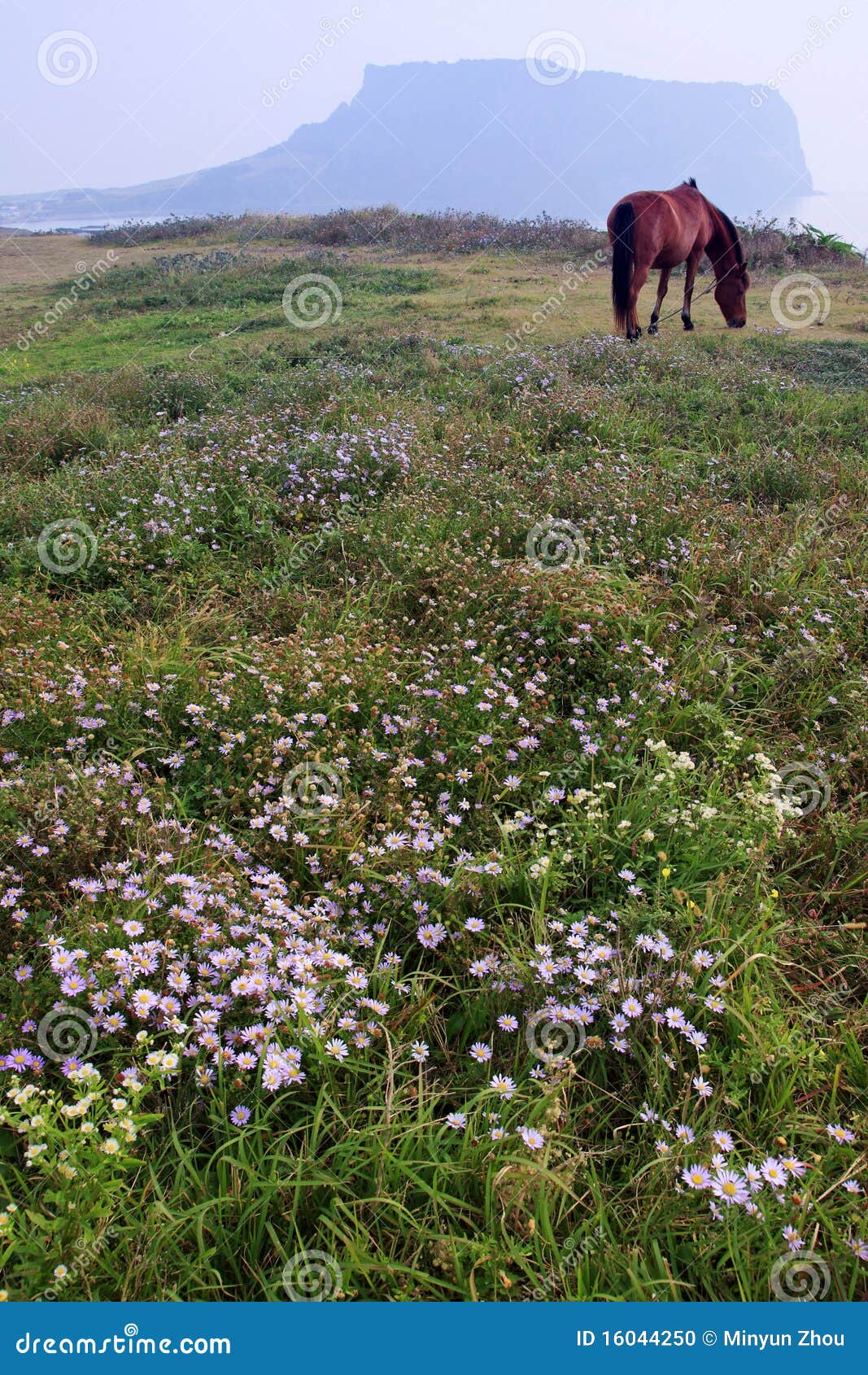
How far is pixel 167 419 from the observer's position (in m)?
7.93

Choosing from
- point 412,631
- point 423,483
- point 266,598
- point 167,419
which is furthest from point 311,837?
point 167,419

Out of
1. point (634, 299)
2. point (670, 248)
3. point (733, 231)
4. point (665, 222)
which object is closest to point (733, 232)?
point (733, 231)

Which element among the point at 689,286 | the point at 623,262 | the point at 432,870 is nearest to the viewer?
the point at 432,870

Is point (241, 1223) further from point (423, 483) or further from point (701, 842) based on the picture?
point (423, 483)

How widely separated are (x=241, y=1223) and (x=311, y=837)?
1310mm

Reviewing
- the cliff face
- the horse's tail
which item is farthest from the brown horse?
the cliff face

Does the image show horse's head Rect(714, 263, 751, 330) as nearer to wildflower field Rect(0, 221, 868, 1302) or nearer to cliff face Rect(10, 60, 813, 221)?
wildflower field Rect(0, 221, 868, 1302)

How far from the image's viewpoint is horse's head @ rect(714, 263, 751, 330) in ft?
40.0

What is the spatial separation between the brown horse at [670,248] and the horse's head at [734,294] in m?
0.01

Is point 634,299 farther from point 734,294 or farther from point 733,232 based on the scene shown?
point 733,232

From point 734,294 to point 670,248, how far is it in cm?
141

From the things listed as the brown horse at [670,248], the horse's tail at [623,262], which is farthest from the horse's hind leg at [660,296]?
the horse's tail at [623,262]

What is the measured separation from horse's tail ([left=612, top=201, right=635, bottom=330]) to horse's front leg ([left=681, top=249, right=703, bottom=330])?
1357mm

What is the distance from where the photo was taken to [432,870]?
2.76m
